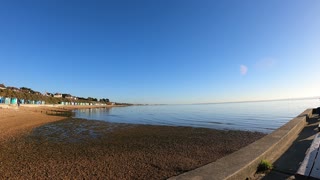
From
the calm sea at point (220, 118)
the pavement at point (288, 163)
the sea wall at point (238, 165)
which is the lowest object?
the calm sea at point (220, 118)

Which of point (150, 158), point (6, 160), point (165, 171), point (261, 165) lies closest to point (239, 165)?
point (261, 165)

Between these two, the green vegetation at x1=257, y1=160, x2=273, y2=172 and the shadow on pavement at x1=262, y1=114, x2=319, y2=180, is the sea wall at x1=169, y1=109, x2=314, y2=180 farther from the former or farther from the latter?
the shadow on pavement at x1=262, y1=114, x2=319, y2=180

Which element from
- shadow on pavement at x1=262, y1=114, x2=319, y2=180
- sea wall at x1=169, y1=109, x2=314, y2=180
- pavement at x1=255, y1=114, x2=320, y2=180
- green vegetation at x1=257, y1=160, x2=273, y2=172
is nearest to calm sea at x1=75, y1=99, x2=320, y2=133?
shadow on pavement at x1=262, y1=114, x2=319, y2=180

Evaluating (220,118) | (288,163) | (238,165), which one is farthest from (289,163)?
(220,118)

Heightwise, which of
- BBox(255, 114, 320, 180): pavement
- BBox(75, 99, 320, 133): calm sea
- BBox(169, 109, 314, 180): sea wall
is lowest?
BBox(75, 99, 320, 133): calm sea

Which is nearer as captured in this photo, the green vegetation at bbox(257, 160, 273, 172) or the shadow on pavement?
the shadow on pavement

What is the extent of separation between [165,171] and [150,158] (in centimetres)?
185

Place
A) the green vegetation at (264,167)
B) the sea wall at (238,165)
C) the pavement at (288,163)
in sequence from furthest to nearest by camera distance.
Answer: the green vegetation at (264,167), the pavement at (288,163), the sea wall at (238,165)

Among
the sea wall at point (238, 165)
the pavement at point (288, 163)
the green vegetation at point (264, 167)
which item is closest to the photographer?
the sea wall at point (238, 165)

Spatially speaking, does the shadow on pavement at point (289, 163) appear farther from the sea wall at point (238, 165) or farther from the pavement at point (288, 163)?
the sea wall at point (238, 165)

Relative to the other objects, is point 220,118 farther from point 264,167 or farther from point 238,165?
point 238,165

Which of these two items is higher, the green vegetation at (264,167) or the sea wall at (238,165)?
the sea wall at (238,165)

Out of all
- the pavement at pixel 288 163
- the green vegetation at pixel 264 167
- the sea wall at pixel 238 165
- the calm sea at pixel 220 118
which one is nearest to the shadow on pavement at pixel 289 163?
the pavement at pixel 288 163

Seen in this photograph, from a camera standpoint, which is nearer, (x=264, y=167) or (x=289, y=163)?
(x=264, y=167)
